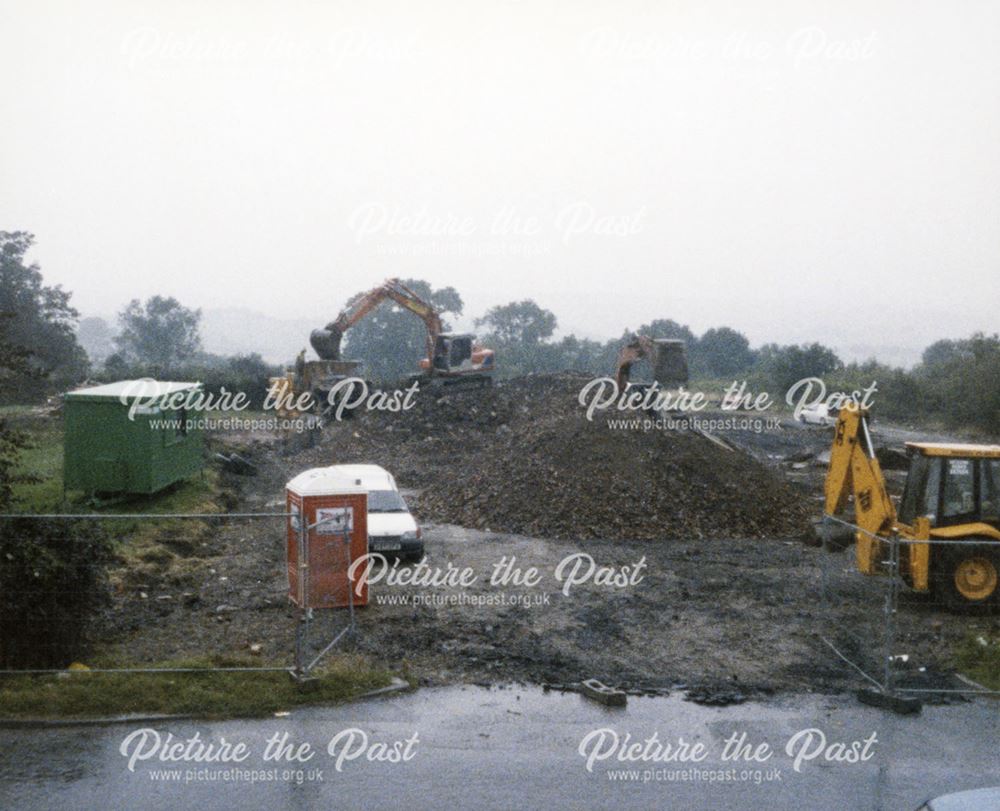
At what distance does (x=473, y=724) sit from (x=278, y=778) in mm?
1905

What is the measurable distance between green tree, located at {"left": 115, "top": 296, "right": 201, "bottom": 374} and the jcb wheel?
89.5 metres

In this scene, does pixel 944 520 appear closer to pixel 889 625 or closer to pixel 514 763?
pixel 889 625

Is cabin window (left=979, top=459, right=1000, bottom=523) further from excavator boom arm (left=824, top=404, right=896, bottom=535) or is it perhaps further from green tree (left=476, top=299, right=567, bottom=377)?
green tree (left=476, top=299, right=567, bottom=377)

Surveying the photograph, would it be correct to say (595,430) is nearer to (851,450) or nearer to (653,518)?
(653,518)

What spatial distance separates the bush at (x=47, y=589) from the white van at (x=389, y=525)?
450 cm

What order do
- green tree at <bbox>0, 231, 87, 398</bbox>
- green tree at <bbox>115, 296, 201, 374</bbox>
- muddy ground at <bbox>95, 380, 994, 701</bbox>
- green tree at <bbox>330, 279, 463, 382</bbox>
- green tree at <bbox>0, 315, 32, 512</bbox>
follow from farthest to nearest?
green tree at <bbox>115, 296, 201, 374</bbox> < green tree at <bbox>330, 279, 463, 382</bbox> < green tree at <bbox>0, 231, 87, 398</bbox> < muddy ground at <bbox>95, 380, 994, 701</bbox> < green tree at <bbox>0, 315, 32, 512</bbox>

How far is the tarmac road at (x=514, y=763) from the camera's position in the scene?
273 inches

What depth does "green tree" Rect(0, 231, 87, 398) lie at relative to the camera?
171ft

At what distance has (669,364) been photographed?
21.3 meters

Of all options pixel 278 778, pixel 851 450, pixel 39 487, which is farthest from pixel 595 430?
pixel 278 778

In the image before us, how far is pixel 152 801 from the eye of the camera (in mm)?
6832

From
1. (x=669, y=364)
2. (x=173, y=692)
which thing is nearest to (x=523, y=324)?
(x=669, y=364)

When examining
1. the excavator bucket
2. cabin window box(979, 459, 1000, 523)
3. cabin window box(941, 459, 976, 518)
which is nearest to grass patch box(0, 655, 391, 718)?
cabin window box(941, 459, 976, 518)

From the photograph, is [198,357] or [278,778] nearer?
[278,778]
